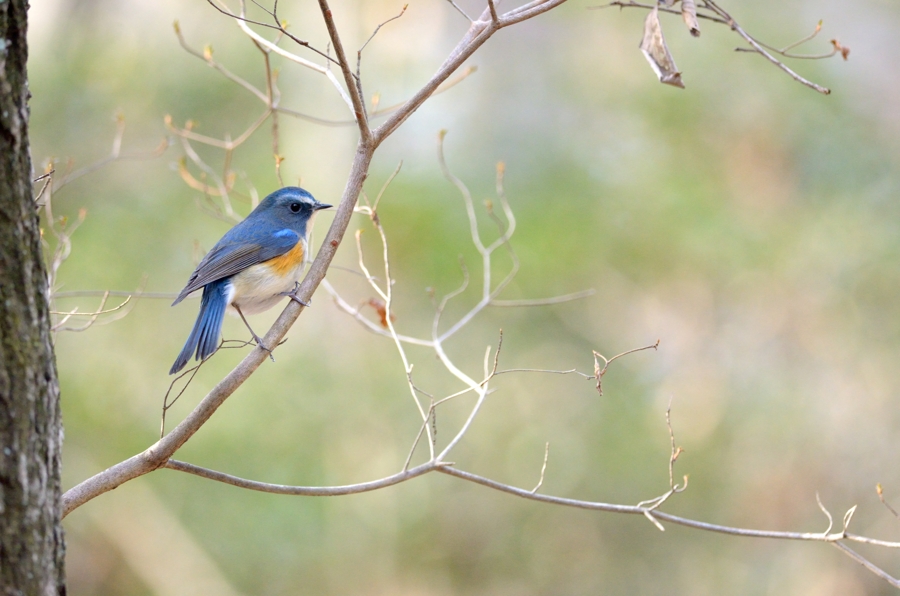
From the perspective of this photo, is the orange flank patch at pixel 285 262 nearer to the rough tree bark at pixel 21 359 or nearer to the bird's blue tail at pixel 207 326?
the bird's blue tail at pixel 207 326

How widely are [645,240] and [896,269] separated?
7.25 feet

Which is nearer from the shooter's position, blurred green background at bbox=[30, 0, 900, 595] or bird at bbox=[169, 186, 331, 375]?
bird at bbox=[169, 186, 331, 375]

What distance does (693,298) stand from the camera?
752 cm

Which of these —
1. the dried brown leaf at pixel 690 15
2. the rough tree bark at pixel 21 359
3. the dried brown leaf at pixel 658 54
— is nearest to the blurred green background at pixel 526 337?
the dried brown leaf at pixel 658 54

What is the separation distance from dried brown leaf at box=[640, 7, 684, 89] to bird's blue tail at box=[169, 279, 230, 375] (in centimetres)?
199

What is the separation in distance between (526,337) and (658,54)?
529 centimetres

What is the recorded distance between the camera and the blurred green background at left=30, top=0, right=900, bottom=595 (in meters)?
6.73

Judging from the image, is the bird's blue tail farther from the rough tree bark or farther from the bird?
the rough tree bark

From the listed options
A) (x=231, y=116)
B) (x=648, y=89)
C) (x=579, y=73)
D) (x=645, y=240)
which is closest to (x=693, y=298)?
(x=645, y=240)

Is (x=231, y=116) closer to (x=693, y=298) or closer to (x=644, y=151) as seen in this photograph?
(x=644, y=151)

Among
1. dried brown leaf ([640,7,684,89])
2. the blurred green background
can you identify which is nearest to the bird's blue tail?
dried brown leaf ([640,7,684,89])

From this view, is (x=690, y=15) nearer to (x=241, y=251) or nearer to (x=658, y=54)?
(x=658, y=54)

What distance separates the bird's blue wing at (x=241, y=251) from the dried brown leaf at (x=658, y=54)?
194 cm

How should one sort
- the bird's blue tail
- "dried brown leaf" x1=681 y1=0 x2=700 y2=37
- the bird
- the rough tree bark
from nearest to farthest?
the rough tree bark, "dried brown leaf" x1=681 y1=0 x2=700 y2=37, the bird's blue tail, the bird
